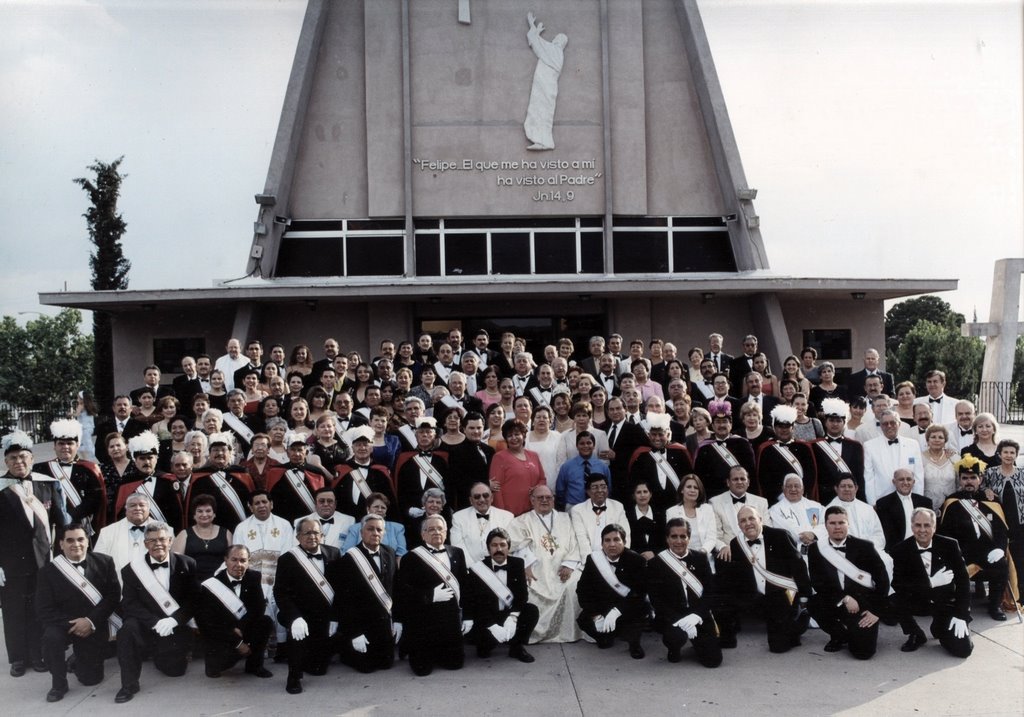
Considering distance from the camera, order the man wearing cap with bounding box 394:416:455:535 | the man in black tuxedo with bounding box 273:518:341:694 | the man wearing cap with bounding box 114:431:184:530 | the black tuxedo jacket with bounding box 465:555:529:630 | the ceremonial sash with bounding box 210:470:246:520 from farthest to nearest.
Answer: the man wearing cap with bounding box 394:416:455:535, the ceremonial sash with bounding box 210:470:246:520, the man wearing cap with bounding box 114:431:184:530, the black tuxedo jacket with bounding box 465:555:529:630, the man in black tuxedo with bounding box 273:518:341:694

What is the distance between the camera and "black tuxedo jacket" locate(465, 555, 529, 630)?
6.73 meters

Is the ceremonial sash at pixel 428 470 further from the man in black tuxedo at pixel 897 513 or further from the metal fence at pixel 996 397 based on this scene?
the metal fence at pixel 996 397

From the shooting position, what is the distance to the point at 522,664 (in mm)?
6621

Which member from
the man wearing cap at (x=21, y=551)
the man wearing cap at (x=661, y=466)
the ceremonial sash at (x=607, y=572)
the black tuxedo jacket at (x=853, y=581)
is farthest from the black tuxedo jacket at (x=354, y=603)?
the black tuxedo jacket at (x=853, y=581)

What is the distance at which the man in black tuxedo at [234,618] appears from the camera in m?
6.37

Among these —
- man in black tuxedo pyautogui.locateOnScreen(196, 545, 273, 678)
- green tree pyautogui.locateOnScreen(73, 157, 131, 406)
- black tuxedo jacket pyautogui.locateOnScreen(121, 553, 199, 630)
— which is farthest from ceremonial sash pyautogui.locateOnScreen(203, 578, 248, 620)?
green tree pyautogui.locateOnScreen(73, 157, 131, 406)

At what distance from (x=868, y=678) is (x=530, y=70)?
46.4 ft

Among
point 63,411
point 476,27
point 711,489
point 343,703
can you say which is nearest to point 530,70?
point 476,27

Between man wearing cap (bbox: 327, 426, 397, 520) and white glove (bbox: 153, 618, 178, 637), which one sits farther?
man wearing cap (bbox: 327, 426, 397, 520)

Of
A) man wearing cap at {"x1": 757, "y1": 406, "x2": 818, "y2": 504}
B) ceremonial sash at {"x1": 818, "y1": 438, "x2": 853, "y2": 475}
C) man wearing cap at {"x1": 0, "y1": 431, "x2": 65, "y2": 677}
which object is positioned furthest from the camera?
ceremonial sash at {"x1": 818, "y1": 438, "x2": 853, "y2": 475}

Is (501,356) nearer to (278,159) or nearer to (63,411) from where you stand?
(278,159)

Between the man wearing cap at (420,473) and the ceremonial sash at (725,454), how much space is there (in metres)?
2.63

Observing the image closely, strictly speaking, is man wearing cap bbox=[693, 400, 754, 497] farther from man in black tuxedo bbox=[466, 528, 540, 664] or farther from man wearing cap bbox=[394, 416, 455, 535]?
man wearing cap bbox=[394, 416, 455, 535]

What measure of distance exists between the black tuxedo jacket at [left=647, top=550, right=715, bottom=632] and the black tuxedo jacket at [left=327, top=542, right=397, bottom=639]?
2212 millimetres
